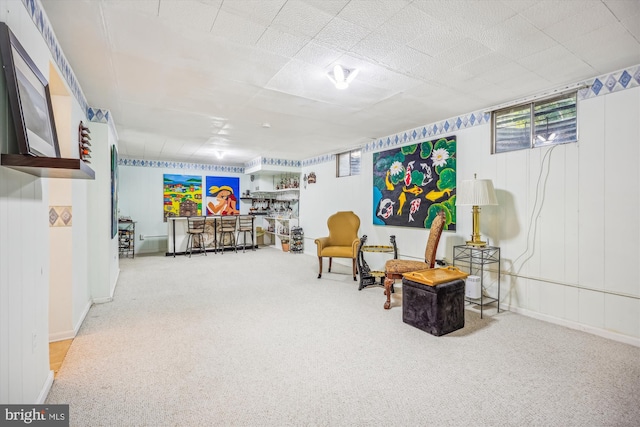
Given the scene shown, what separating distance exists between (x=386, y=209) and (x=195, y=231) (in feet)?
14.9

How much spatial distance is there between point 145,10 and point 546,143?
380 cm

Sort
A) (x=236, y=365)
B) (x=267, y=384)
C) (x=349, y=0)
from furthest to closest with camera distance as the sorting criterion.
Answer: (x=236, y=365) → (x=267, y=384) → (x=349, y=0)

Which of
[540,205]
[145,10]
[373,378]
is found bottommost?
[373,378]

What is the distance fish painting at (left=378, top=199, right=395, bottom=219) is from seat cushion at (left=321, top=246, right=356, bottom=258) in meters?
0.81

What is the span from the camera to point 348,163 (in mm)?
6184

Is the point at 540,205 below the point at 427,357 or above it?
above

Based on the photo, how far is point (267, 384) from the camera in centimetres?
197

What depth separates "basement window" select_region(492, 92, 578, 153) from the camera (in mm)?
3027

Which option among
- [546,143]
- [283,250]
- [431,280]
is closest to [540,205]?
[546,143]

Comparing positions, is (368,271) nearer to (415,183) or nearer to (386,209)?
(386,209)

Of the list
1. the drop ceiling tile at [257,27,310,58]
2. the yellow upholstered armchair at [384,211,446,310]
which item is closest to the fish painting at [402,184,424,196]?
the yellow upholstered armchair at [384,211,446,310]

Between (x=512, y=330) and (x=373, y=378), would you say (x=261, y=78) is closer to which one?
(x=373, y=378)

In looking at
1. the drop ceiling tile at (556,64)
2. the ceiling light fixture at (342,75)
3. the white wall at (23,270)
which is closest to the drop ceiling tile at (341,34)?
the ceiling light fixture at (342,75)

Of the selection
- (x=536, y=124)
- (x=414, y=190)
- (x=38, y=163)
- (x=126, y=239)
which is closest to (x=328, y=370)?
(x=38, y=163)
